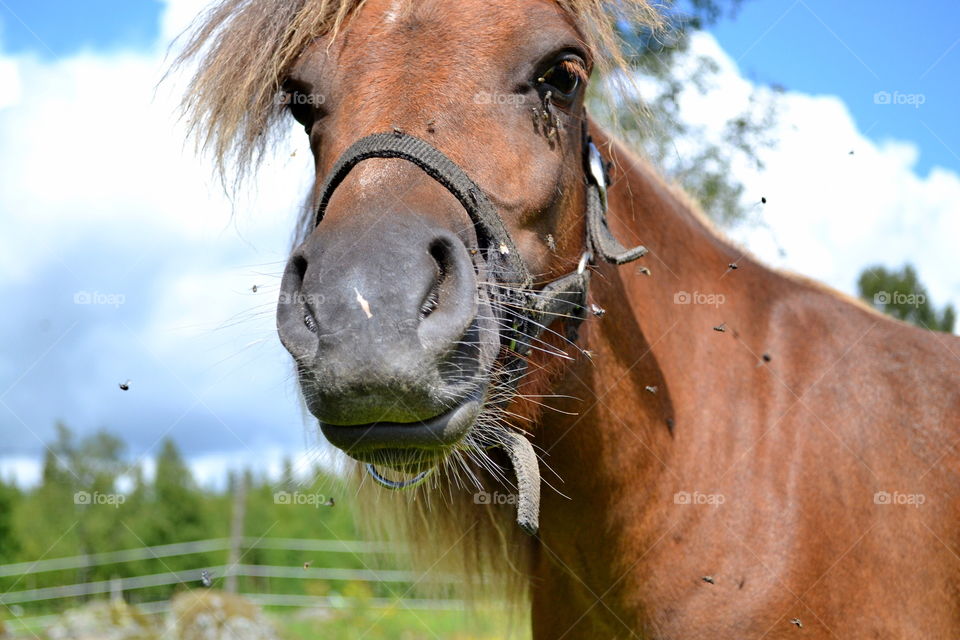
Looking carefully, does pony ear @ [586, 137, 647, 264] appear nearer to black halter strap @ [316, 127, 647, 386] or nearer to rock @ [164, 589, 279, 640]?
black halter strap @ [316, 127, 647, 386]

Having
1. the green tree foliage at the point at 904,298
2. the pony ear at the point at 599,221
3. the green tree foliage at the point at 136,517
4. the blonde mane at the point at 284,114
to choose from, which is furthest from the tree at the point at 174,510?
the pony ear at the point at 599,221

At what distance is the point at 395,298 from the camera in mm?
1961

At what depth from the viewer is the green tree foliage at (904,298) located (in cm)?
422

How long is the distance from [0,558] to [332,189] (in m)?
43.9

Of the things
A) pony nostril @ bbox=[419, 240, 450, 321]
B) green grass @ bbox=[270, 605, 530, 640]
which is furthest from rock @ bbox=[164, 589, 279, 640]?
pony nostril @ bbox=[419, 240, 450, 321]

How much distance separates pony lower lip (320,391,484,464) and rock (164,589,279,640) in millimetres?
6876

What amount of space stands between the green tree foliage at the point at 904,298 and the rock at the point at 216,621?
271 inches

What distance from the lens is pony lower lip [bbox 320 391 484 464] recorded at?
2.08m

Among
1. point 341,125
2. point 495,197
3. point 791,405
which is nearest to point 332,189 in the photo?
point 341,125

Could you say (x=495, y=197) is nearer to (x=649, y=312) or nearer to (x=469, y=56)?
(x=469, y=56)

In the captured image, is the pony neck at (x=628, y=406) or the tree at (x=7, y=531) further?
the tree at (x=7, y=531)

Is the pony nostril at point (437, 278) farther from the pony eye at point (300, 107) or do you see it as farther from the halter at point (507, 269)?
the pony eye at point (300, 107)

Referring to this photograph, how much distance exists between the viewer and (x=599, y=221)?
292cm

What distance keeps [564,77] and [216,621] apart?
7533mm
